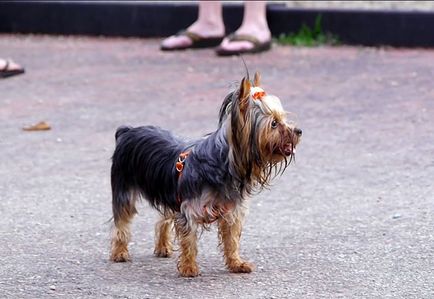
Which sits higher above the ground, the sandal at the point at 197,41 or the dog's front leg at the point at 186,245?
the dog's front leg at the point at 186,245

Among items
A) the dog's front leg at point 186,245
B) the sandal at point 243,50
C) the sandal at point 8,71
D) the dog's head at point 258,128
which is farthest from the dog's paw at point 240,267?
the sandal at point 243,50

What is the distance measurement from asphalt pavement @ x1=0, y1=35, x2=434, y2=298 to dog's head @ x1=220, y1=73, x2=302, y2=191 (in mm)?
655

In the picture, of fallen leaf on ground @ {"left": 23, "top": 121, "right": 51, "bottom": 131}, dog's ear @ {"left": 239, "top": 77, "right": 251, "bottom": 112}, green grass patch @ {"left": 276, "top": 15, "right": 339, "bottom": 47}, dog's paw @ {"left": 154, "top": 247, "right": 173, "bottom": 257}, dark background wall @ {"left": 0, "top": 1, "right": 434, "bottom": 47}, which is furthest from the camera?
green grass patch @ {"left": 276, "top": 15, "right": 339, "bottom": 47}

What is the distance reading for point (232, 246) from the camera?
17.9 ft

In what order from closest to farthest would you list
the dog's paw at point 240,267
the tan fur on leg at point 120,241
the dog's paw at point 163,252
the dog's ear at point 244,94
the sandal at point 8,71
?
1. the dog's ear at point 244,94
2. the dog's paw at point 240,267
3. the tan fur on leg at point 120,241
4. the dog's paw at point 163,252
5. the sandal at point 8,71

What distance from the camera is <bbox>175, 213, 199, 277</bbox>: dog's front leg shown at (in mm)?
5344

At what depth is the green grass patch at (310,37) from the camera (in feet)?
41.5

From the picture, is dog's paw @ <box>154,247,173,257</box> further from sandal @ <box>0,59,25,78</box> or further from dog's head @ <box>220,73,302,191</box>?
sandal @ <box>0,59,25,78</box>

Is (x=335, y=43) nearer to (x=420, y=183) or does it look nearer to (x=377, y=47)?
(x=377, y=47)

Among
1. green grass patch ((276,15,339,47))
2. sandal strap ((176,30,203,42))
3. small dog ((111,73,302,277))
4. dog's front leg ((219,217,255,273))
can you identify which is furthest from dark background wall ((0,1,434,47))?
dog's front leg ((219,217,255,273))

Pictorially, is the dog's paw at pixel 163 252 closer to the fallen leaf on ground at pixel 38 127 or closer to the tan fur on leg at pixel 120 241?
the tan fur on leg at pixel 120 241

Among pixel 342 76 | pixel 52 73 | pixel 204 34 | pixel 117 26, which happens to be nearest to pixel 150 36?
pixel 117 26

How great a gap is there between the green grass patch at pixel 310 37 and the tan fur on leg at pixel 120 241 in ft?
23.6

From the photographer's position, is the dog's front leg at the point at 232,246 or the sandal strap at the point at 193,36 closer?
the dog's front leg at the point at 232,246
